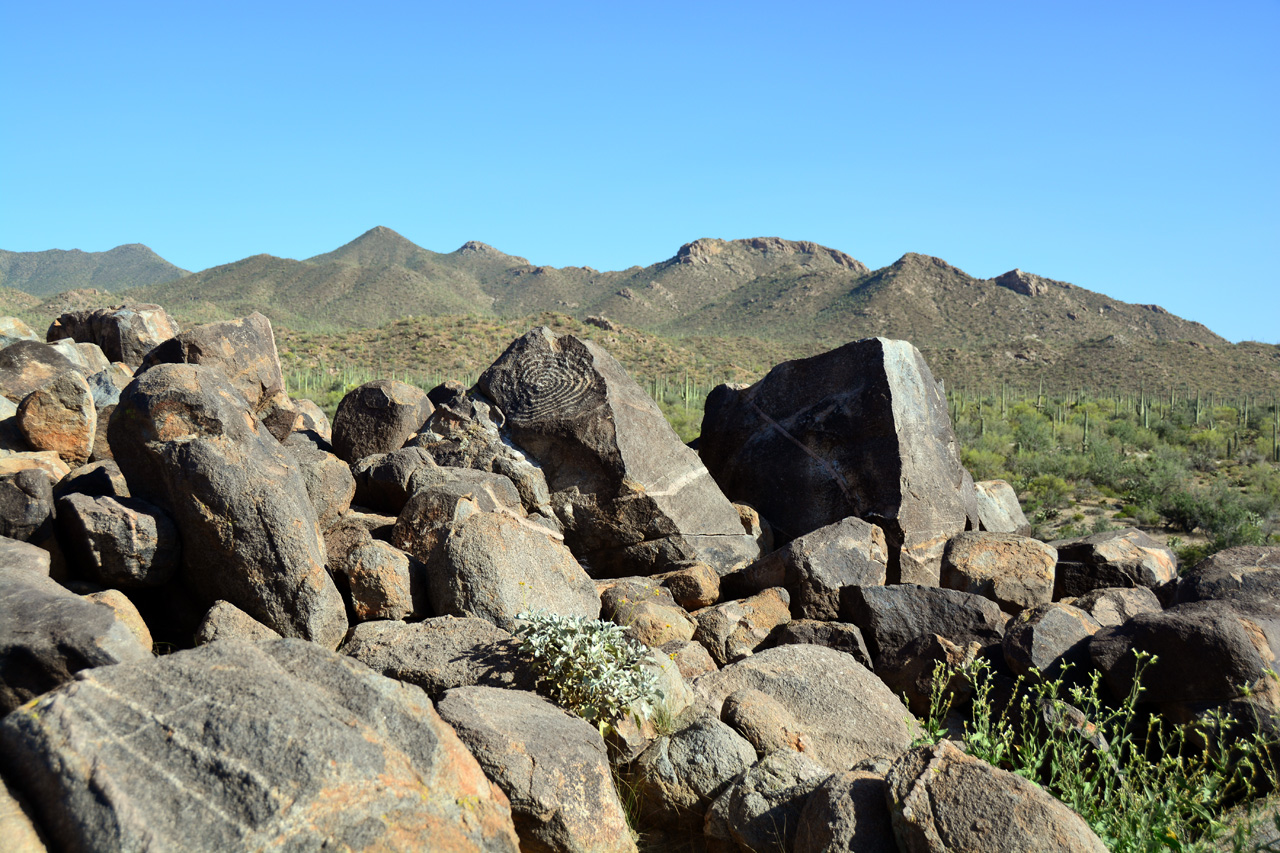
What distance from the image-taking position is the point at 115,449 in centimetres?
629

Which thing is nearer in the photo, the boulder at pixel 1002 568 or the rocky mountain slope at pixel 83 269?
the boulder at pixel 1002 568

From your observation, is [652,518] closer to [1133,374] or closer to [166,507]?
[166,507]

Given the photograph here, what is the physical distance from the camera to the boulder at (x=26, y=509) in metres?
5.66

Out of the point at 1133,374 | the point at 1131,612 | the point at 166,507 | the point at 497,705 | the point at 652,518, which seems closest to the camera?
the point at 497,705

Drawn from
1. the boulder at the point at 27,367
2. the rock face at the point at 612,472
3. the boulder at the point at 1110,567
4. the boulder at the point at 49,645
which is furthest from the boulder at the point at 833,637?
the boulder at the point at 27,367

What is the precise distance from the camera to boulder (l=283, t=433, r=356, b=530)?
7234mm

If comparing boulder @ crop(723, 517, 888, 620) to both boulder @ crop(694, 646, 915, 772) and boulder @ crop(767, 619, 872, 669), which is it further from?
boulder @ crop(694, 646, 915, 772)

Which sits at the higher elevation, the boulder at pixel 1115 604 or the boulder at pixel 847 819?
the boulder at pixel 1115 604

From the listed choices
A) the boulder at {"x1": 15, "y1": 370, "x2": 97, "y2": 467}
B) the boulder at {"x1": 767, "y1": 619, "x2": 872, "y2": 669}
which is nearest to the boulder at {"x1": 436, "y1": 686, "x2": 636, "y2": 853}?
the boulder at {"x1": 767, "y1": 619, "x2": 872, "y2": 669}

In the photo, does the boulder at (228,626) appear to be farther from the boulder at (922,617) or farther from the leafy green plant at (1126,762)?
the boulder at (922,617)

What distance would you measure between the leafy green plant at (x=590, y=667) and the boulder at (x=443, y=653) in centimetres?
15

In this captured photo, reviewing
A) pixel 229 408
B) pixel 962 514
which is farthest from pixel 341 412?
pixel 962 514

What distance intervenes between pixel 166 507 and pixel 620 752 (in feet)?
11.9

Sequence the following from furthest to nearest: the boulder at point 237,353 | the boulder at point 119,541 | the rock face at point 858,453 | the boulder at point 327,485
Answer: the boulder at point 237,353 < the rock face at point 858,453 < the boulder at point 327,485 < the boulder at point 119,541
